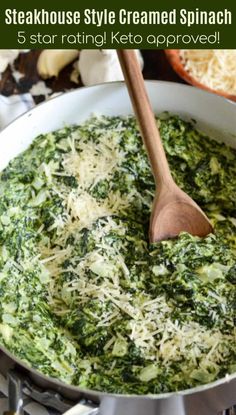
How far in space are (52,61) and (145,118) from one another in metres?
0.69

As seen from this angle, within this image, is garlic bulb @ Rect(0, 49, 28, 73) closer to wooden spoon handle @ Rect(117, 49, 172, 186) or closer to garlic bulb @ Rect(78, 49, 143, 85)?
garlic bulb @ Rect(78, 49, 143, 85)

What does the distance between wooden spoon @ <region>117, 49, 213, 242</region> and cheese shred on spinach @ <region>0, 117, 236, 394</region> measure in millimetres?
49

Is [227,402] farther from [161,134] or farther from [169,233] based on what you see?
[161,134]

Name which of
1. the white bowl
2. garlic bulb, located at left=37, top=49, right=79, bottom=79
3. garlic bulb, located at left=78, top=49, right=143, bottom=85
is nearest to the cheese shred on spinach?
the white bowl

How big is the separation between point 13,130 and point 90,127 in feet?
0.69

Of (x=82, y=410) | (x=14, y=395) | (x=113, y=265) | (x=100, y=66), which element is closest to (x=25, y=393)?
(x=14, y=395)

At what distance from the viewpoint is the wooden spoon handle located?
5.71ft

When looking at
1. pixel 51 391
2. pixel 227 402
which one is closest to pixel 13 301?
pixel 51 391

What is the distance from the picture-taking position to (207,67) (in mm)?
2279

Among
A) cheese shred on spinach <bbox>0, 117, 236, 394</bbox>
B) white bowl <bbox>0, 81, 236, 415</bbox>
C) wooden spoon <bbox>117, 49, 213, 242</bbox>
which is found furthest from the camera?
white bowl <bbox>0, 81, 236, 415</bbox>

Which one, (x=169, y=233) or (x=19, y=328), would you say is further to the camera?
(x=169, y=233)

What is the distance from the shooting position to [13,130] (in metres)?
1.81

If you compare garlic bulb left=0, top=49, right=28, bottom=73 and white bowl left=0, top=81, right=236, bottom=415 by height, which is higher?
garlic bulb left=0, top=49, right=28, bottom=73

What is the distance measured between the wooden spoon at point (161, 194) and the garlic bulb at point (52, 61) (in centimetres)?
62
